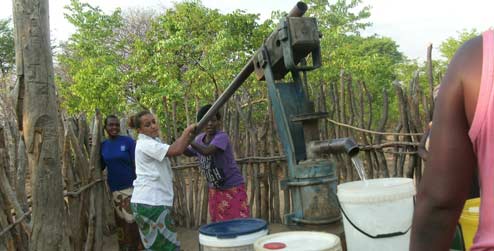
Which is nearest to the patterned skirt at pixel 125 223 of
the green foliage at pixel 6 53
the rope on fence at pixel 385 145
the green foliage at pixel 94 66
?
the rope on fence at pixel 385 145

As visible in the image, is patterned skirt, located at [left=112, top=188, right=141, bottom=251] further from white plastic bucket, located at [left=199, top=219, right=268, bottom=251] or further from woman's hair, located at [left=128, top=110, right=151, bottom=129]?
white plastic bucket, located at [left=199, top=219, right=268, bottom=251]

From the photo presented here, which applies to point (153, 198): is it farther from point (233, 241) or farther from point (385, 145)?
point (385, 145)

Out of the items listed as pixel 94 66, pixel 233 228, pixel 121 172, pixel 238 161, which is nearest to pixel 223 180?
pixel 121 172

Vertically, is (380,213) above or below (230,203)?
above

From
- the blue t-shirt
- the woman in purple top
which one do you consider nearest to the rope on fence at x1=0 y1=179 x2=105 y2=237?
the blue t-shirt

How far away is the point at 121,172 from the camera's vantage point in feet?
14.1

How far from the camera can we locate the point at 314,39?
7.57 ft

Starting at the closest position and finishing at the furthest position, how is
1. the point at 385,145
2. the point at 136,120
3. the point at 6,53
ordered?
→ the point at 136,120, the point at 385,145, the point at 6,53

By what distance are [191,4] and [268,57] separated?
9941 mm

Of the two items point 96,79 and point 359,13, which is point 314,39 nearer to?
point 96,79

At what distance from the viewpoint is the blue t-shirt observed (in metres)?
4.29

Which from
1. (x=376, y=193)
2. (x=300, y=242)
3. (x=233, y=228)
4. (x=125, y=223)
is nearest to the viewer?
(x=300, y=242)

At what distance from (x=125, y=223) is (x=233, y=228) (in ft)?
8.88

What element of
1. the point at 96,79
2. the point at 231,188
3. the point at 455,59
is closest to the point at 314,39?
the point at 455,59
